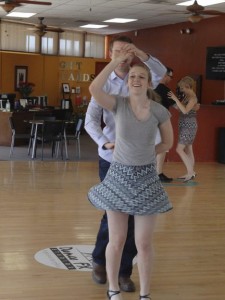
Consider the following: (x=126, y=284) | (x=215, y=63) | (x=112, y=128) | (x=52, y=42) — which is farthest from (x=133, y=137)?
(x=52, y=42)

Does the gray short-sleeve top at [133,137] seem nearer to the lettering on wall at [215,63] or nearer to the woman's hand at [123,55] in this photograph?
the woman's hand at [123,55]

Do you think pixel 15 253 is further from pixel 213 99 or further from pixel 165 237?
pixel 213 99

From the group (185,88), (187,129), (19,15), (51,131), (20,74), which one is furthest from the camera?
(20,74)

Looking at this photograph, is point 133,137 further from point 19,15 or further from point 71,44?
point 71,44

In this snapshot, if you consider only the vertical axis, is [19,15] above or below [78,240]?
above

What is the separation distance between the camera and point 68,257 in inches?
186

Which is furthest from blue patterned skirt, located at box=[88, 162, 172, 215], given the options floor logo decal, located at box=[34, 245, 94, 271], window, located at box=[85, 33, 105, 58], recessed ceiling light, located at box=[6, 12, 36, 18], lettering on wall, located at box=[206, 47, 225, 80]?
window, located at box=[85, 33, 105, 58]

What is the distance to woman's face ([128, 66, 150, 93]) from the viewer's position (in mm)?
3398

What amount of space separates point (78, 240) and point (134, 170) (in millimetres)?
2003

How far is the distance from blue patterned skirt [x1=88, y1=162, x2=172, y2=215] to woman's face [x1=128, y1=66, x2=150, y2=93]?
17.7 inches

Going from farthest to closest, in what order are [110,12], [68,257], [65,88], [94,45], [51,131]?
[94,45]
[65,88]
[110,12]
[51,131]
[68,257]

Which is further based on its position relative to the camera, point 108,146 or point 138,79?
point 108,146

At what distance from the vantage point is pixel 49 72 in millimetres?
18078

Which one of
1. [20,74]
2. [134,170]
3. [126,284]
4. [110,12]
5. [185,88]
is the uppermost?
[110,12]
